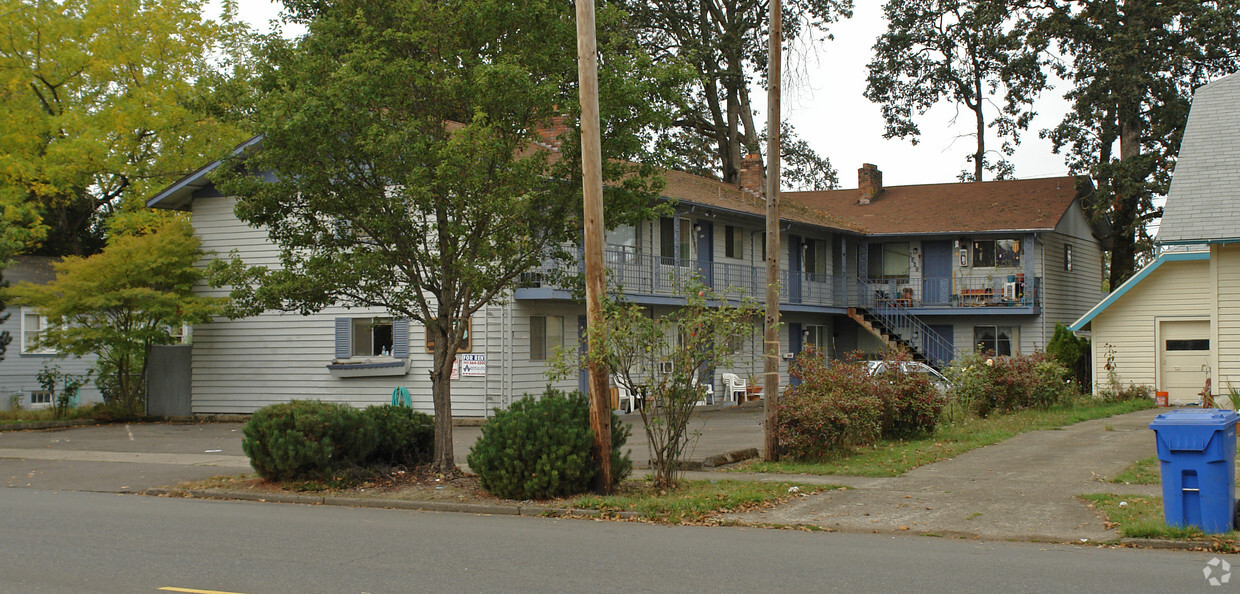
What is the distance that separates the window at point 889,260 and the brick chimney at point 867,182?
9.71ft

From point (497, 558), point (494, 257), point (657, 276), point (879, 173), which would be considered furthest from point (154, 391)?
point (879, 173)

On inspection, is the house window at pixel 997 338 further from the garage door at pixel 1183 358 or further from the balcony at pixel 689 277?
the garage door at pixel 1183 358

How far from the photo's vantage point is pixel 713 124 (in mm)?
45438

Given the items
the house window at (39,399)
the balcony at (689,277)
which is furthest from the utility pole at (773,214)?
the house window at (39,399)

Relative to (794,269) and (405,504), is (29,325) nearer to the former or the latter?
(794,269)

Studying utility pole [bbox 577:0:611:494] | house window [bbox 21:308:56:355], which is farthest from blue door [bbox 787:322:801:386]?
house window [bbox 21:308:56:355]

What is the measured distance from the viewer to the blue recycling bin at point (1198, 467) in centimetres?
943

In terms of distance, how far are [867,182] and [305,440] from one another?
104 feet

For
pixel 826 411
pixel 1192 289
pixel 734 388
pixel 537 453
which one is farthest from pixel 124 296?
pixel 1192 289

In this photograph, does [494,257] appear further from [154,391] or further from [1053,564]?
[154,391]

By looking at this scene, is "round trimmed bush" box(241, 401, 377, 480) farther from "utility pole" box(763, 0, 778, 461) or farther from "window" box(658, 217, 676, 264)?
"window" box(658, 217, 676, 264)

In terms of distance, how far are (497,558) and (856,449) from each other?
931cm

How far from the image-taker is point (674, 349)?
13.0m

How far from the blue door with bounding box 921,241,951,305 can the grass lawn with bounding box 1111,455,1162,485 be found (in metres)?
22.2
